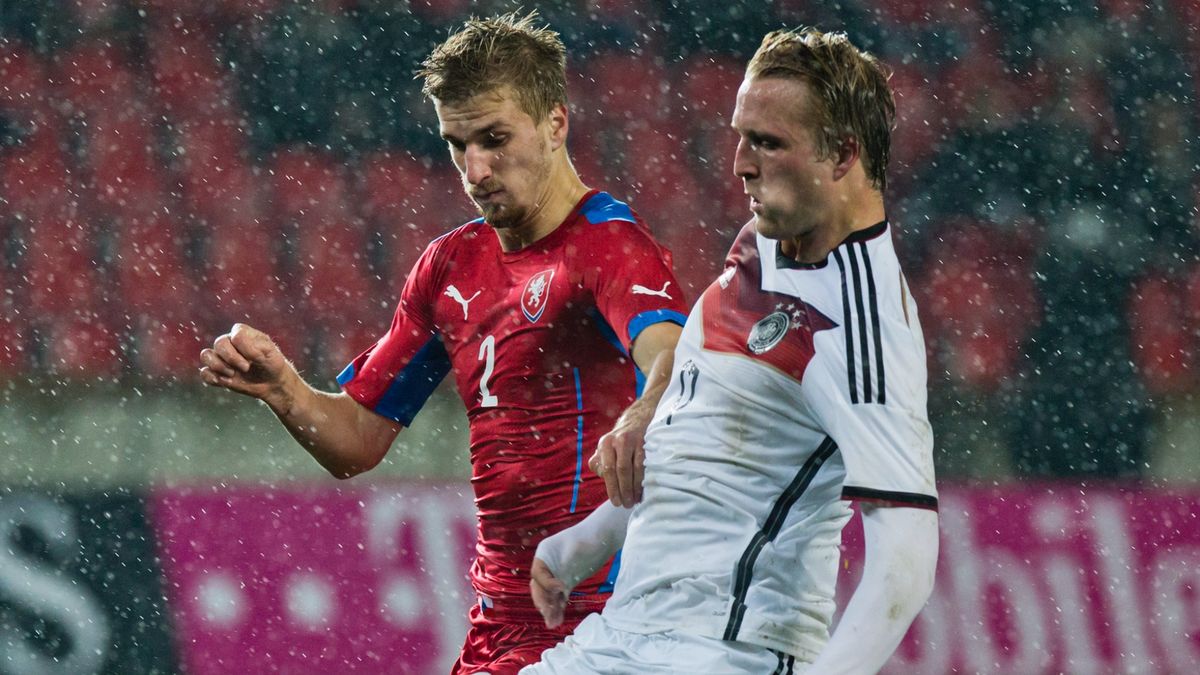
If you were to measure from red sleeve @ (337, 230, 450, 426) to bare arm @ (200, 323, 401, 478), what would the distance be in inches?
1.3

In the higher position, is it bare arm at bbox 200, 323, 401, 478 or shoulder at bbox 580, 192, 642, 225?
shoulder at bbox 580, 192, 642, 225

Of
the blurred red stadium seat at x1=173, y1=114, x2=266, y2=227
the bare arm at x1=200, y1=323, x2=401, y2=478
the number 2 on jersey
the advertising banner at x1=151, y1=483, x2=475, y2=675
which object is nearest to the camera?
the bare arm at x1=200, y1=323, x2=401, y2=478

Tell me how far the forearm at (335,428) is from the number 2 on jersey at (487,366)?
0.32 metres

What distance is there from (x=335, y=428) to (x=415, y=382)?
0.19 m

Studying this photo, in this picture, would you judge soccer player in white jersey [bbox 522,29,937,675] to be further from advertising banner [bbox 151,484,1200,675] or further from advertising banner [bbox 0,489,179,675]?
advertising banner [bbox 0,489,179,675]

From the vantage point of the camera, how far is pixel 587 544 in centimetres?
235

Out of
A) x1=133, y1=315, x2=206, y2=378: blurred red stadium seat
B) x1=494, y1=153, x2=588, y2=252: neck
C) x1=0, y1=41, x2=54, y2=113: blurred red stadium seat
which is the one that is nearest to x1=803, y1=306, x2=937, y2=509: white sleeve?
x1=494, y1=153, x2=588, y2=252: neck

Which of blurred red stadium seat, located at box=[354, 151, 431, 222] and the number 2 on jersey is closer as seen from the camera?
the number 2 on jersey

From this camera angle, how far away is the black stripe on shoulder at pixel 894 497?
184cm

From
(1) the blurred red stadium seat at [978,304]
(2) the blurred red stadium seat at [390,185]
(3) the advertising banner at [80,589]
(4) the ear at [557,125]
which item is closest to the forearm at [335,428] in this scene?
(4) the ear at [557,125]

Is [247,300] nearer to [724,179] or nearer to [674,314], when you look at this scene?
[724,179]

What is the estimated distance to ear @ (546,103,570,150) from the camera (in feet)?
10.1

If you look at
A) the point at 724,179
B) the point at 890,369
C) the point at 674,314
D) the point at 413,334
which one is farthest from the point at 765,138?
the point at 724,179

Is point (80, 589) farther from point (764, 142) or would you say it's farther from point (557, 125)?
point (764, 142)
